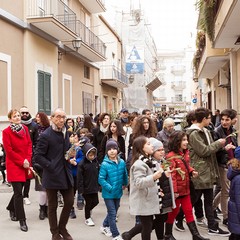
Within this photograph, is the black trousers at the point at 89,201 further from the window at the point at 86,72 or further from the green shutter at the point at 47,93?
the window at the point at 86,72

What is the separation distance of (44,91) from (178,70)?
2604 inches

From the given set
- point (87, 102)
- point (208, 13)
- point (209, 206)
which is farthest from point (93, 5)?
point (209, 206)

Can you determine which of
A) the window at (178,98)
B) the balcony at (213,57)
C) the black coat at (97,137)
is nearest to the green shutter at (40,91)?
the balcony at (213,57)

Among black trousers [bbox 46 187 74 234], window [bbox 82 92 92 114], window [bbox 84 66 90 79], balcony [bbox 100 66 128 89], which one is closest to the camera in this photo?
black trousers [bbox 46 187 74 234]

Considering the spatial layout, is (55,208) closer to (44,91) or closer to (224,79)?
(44,91)

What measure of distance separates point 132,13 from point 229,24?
27773mm

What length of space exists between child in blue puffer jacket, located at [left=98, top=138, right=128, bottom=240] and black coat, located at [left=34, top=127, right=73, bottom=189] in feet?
1.75

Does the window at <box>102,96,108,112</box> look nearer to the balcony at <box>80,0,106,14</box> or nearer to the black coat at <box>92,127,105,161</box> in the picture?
the balcony at <box>80,0,106,14</box>

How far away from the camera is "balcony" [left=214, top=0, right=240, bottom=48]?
7.79 meters

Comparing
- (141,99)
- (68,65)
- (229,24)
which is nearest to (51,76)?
(68,65)

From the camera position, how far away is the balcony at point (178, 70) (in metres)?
78.2

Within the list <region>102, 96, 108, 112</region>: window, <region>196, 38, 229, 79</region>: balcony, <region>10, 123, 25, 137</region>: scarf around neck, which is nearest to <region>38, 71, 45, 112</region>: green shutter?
<region>196, 38, 229, 79</region>: balcony

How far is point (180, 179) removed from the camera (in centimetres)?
515

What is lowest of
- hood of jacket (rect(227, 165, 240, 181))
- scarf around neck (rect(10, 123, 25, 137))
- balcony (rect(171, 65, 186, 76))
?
hood of jacket (rect(227, 165, 240, 181))
